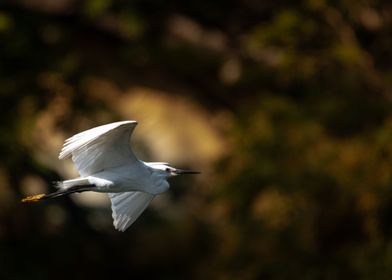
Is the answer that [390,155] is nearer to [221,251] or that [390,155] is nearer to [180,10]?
[221,251]

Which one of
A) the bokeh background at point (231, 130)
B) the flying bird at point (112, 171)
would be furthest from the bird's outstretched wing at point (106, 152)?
the bokeh background at point (231, 130)

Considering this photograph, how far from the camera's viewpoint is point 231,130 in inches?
502

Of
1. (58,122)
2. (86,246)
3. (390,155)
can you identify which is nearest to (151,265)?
(86,246)

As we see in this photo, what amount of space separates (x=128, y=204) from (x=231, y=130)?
572 cm

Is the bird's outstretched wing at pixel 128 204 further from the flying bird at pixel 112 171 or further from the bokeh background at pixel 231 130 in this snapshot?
the bokeh background at pixel 231 130

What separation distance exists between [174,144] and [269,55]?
4810mm

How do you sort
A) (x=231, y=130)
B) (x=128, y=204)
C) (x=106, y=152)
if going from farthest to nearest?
(x=231, y=130)
(x=128, y=204)
(x=106, y=152)

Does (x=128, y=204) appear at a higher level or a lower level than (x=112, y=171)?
lower

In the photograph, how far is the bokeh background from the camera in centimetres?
1195

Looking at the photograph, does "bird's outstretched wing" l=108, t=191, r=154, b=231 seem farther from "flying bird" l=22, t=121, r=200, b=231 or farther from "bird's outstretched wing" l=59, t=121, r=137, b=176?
"bird's outstretched wing" l=59, t=121, r=137, b=176

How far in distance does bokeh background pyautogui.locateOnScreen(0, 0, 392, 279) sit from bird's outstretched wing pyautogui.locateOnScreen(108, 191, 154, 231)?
176 inches

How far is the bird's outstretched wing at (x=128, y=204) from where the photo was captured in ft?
23.1

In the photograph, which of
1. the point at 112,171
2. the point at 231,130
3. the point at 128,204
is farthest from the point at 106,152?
the point at 231,130

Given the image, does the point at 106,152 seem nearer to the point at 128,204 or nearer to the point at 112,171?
the point at 112,171
